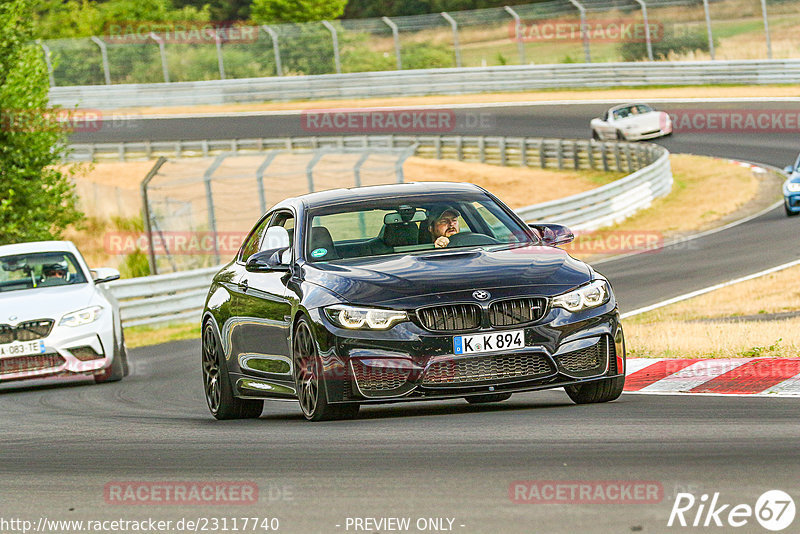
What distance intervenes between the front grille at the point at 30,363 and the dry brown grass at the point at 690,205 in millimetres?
14270

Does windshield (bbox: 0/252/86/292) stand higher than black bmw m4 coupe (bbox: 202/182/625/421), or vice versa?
black bmw m4 coupe (bbox: 202/182/625/421)

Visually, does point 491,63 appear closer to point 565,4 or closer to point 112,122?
point 565,4

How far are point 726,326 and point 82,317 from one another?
669 cm

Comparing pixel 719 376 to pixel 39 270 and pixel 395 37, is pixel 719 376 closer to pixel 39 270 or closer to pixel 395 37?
pixel 39 270

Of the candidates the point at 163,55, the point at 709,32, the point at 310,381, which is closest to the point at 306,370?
the point at 310,381

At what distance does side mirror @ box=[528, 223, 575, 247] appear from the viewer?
906cm

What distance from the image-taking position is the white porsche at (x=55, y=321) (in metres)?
14.1

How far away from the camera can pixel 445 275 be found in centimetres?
793

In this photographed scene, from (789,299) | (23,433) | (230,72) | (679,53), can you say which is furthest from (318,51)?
(23,433)

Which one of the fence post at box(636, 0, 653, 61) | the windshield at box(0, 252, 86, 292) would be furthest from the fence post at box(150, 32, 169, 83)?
the windshield at box(0, 252, 86, 292)

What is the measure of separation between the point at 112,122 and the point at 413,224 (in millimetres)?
45673

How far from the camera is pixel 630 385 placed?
9.62 metres

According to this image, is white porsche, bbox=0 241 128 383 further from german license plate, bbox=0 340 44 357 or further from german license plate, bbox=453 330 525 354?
german license plate, bbox=453 330 525 354

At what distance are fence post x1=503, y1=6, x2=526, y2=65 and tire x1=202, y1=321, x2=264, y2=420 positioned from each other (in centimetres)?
3710
